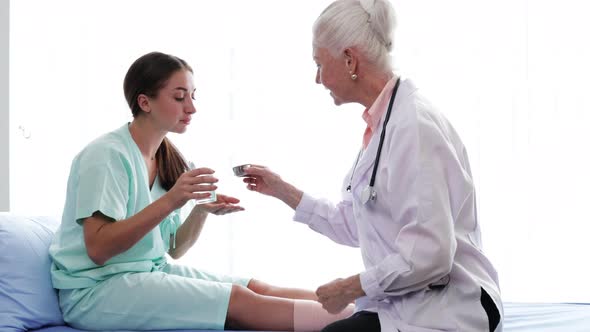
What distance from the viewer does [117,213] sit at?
1.84 metres

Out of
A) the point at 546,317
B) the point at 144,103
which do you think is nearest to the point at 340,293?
the point at 546,317

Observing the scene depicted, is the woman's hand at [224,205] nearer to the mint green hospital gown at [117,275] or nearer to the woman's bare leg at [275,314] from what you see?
the mint green hospital gown at [117,275]

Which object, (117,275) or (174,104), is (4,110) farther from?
(117,275)

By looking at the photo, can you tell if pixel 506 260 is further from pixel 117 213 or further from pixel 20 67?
pixel 20 67

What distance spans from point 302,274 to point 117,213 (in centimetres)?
234

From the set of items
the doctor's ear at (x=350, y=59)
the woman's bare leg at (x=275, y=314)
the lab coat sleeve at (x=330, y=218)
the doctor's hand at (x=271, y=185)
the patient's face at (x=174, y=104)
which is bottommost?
the woman's bare leg at (x=275, y=314)

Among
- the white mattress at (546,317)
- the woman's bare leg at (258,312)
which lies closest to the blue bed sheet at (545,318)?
the white mattress at (546,317)

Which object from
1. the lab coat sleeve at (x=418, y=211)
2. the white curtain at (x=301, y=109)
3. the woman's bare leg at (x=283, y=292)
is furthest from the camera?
the white curtain at (x=301, y=109)

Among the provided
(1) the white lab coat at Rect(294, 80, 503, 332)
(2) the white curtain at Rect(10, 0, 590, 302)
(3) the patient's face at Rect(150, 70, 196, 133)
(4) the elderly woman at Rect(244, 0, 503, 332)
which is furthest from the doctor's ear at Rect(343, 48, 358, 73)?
(2) the white curtain at Rect(10, 0, 590, 302)

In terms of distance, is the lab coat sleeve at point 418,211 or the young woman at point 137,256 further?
the young woman at point 137,256

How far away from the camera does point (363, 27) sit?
5.15 feet

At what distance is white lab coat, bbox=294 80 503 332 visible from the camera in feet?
4.36

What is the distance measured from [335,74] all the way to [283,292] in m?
0.75

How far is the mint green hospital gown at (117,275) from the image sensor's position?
181 cm
